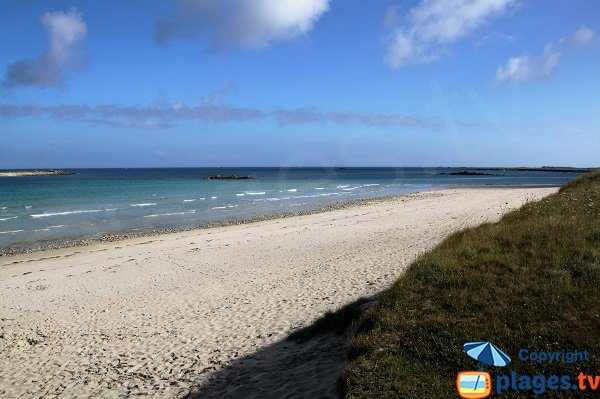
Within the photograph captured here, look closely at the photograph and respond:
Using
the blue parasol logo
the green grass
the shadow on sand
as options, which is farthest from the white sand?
the blue parasol logo

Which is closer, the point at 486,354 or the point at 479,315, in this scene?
the point at 486,354

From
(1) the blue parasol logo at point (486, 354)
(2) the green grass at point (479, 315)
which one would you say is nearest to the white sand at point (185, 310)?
(2) the green grass at point (479, 315)

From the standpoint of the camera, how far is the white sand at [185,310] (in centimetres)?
660

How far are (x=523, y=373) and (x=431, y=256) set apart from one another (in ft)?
9.44

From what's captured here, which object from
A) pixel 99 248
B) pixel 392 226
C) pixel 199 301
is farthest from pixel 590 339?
pixel 99 248

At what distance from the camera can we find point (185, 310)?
32.8ft

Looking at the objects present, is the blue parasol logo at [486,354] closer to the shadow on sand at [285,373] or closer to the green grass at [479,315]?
the green grass at [479,315]

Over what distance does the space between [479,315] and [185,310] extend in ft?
23.6

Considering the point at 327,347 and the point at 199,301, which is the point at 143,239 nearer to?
the point at 199,301

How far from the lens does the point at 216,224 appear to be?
1070 inches

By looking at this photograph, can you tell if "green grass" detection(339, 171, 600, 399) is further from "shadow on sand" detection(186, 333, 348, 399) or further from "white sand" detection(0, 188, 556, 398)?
"white sand" detection(0, 188, 556, 398)

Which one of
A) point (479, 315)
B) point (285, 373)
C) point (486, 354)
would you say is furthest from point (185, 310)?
point (486, 354)

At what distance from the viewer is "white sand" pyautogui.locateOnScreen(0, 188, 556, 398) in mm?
6598

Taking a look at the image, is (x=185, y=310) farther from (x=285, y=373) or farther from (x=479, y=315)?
(x=479, y=315)
